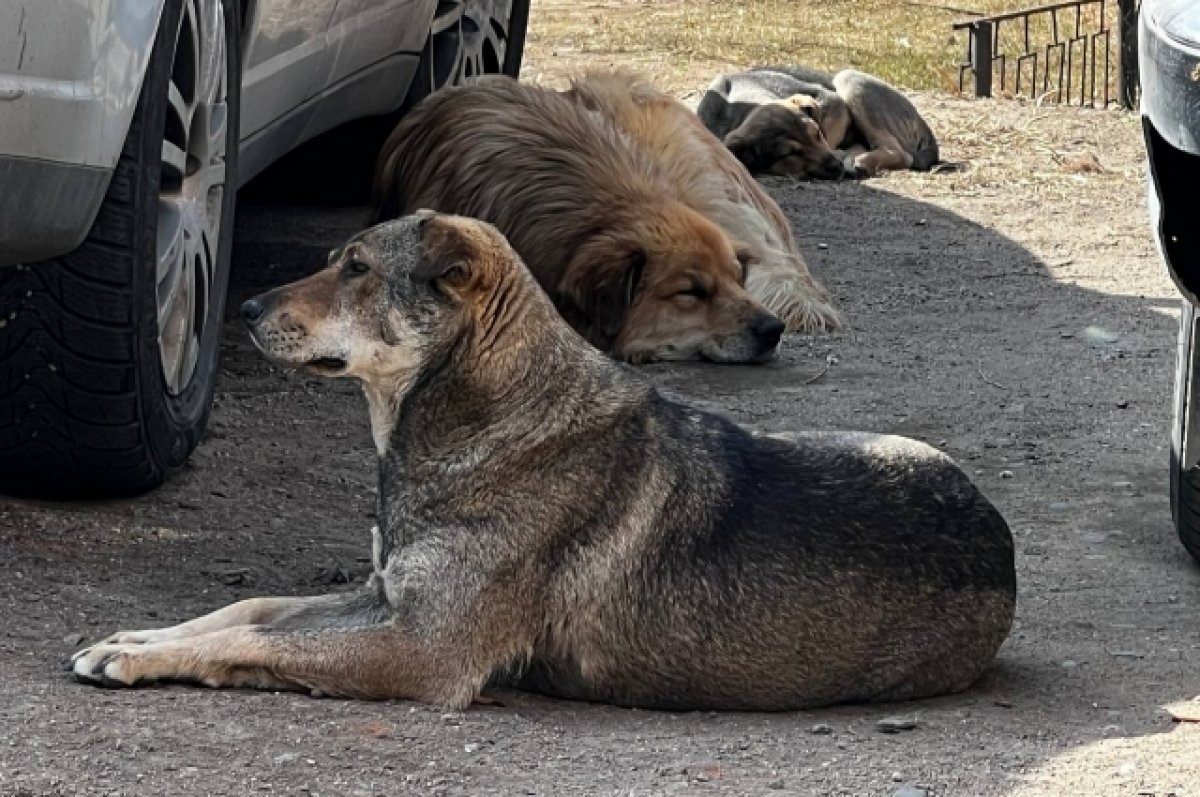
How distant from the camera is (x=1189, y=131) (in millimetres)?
4406

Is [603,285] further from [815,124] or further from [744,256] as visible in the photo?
[815,124]

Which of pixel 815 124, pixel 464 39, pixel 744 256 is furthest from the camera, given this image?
pixel 815 124

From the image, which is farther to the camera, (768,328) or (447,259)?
(768,328)

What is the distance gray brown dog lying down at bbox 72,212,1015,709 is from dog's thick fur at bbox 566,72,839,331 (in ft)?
12.1

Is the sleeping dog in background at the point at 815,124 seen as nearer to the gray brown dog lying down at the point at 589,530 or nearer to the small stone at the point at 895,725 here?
the gray brown dog lying down at the point at 589,530

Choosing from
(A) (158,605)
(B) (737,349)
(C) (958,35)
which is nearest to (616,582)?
(A) (158,605)

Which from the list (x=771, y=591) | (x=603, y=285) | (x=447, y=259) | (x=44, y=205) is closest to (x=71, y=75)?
(x=44, y=205)

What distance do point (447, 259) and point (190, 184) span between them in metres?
0.92

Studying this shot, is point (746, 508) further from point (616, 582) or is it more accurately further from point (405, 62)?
point (405, 62)

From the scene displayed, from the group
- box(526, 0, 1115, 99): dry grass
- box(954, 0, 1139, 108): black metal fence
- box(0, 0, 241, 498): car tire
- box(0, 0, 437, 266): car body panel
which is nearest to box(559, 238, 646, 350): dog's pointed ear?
box(0, 0, 241, 498): car tire

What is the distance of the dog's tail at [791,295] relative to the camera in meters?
8.31

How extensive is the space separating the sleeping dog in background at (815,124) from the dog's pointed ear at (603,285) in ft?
12.8

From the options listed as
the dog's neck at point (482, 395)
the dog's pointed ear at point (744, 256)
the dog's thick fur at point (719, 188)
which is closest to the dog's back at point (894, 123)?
the dog's thick fur at point (719, 188)

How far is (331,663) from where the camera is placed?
431cm
